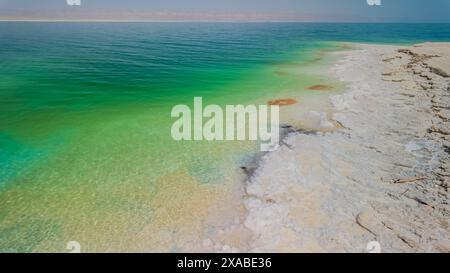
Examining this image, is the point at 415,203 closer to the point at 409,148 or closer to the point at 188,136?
the point at 409,148

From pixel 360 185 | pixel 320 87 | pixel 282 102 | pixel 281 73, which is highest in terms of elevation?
pixel 281 73

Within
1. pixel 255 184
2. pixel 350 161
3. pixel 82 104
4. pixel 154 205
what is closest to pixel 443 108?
pixel 350 161

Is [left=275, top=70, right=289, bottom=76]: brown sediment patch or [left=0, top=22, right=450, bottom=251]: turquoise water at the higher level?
[left=275, top=70, right=289, bottom=76]: brown sediment patch

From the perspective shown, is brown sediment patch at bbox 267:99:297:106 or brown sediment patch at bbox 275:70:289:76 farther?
brown sediment patch at bbox 275:70:289:76

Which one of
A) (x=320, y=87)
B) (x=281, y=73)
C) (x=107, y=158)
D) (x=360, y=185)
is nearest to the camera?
(x=360, y=185)

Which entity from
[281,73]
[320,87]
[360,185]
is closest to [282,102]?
[320,87]

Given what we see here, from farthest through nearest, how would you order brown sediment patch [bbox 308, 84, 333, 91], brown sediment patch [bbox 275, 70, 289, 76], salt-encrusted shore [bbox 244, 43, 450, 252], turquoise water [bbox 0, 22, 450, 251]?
brown sediment patch [bbox 275, 70, 289, 76]
brown sediment patch [bbox 308, 84, 333, 91]
turquoise water [bbox 0, 22, 450, 251]
salt-encrusted shore [bbox 244, 43, 450, 252]

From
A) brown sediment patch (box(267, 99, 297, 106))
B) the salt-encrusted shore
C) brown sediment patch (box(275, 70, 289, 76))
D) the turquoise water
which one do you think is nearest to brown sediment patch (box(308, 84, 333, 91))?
the turquoise water

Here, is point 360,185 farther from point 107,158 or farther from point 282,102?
point 282,102

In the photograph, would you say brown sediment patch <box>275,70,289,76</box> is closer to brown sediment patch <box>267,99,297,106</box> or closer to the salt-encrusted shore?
brown sediment patch <box>267,99,297,106</box>

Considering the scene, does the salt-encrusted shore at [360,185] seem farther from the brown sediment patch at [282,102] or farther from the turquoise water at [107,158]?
the brown sediment patch at [282,102]
